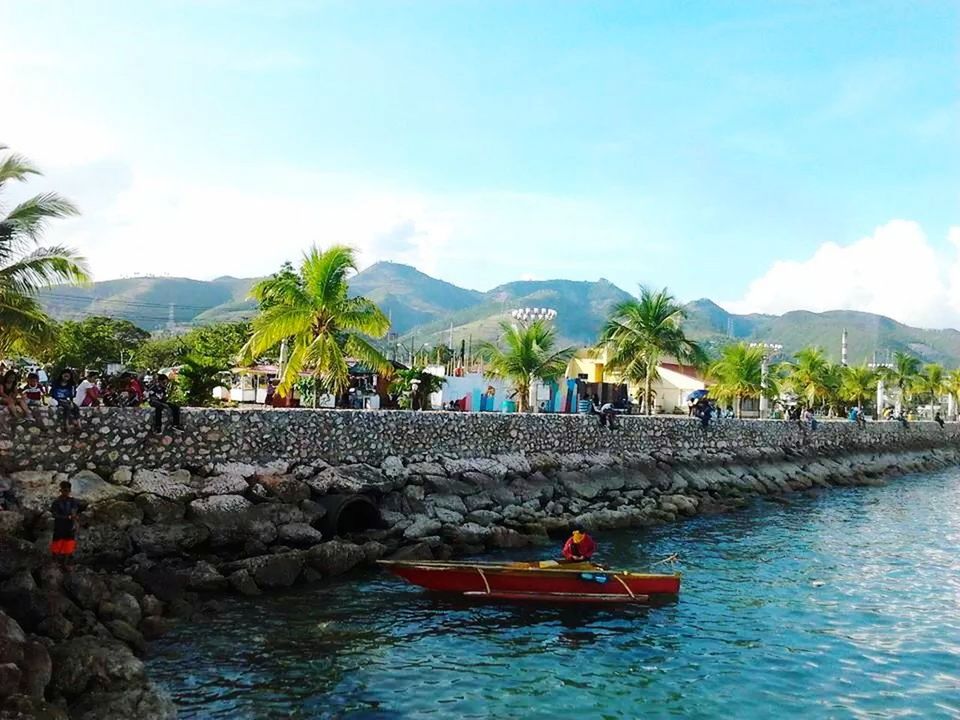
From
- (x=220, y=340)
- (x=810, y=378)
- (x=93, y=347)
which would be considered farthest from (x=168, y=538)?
(x=810, y=378)

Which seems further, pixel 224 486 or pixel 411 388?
pixel 411 388

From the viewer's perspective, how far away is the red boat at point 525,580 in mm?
18859

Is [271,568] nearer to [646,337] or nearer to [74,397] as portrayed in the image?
[74,397]

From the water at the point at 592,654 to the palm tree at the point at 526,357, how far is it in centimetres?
1793

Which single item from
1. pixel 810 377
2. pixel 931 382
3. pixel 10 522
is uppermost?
pixel 931 382

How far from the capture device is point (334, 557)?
20312 millimetres

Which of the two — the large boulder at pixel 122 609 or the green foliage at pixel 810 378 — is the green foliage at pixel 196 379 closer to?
the large boulder at pixel 122 609

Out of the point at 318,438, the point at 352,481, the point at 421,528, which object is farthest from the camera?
the point at 318,438

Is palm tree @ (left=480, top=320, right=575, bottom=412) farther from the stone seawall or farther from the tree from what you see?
the tree

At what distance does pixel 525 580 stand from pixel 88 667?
9.59 m

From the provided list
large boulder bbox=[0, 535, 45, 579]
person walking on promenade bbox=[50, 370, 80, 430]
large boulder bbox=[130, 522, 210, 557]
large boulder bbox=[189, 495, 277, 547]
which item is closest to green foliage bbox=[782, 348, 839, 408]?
large boulder bbox=[189, 495, 277, 547]

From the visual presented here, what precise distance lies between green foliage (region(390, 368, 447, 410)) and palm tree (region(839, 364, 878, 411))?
55.1 meters

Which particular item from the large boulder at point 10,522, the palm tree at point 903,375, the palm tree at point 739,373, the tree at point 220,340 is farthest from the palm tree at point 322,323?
the palm tree at point 903,375

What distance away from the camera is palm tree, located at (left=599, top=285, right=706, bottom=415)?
44.0 metres
